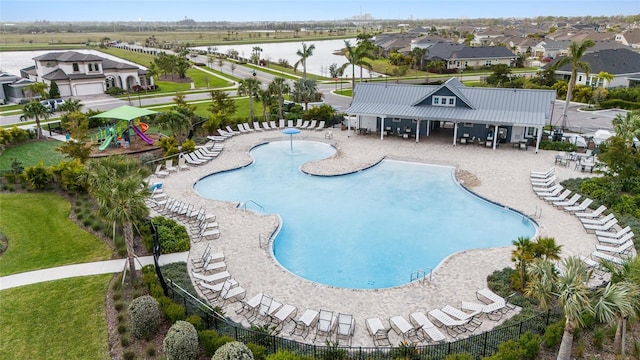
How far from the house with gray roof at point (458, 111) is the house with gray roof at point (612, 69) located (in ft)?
96.5

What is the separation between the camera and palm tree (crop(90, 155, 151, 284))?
591 inches

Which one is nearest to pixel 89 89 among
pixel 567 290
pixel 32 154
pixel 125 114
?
pixel 32 154

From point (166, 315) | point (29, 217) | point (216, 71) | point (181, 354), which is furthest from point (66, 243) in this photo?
point (216, 71)

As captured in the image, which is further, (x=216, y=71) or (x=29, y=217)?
(x=216, y=71)

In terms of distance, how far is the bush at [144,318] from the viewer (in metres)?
13.8

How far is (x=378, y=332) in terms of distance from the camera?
45.5 ft

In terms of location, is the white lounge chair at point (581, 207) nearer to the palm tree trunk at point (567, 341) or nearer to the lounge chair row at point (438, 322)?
the lounge chair row at point (438, 322)

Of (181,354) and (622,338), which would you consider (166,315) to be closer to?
(181,354)

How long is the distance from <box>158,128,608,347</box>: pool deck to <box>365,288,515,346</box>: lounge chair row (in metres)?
0.26

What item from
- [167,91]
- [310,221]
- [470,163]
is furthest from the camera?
[167,91]

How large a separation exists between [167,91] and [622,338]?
59944mm

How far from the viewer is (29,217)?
2269 centimetres

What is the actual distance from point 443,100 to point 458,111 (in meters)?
1.65

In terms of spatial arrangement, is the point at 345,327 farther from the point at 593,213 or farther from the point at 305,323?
the point at 593,213
